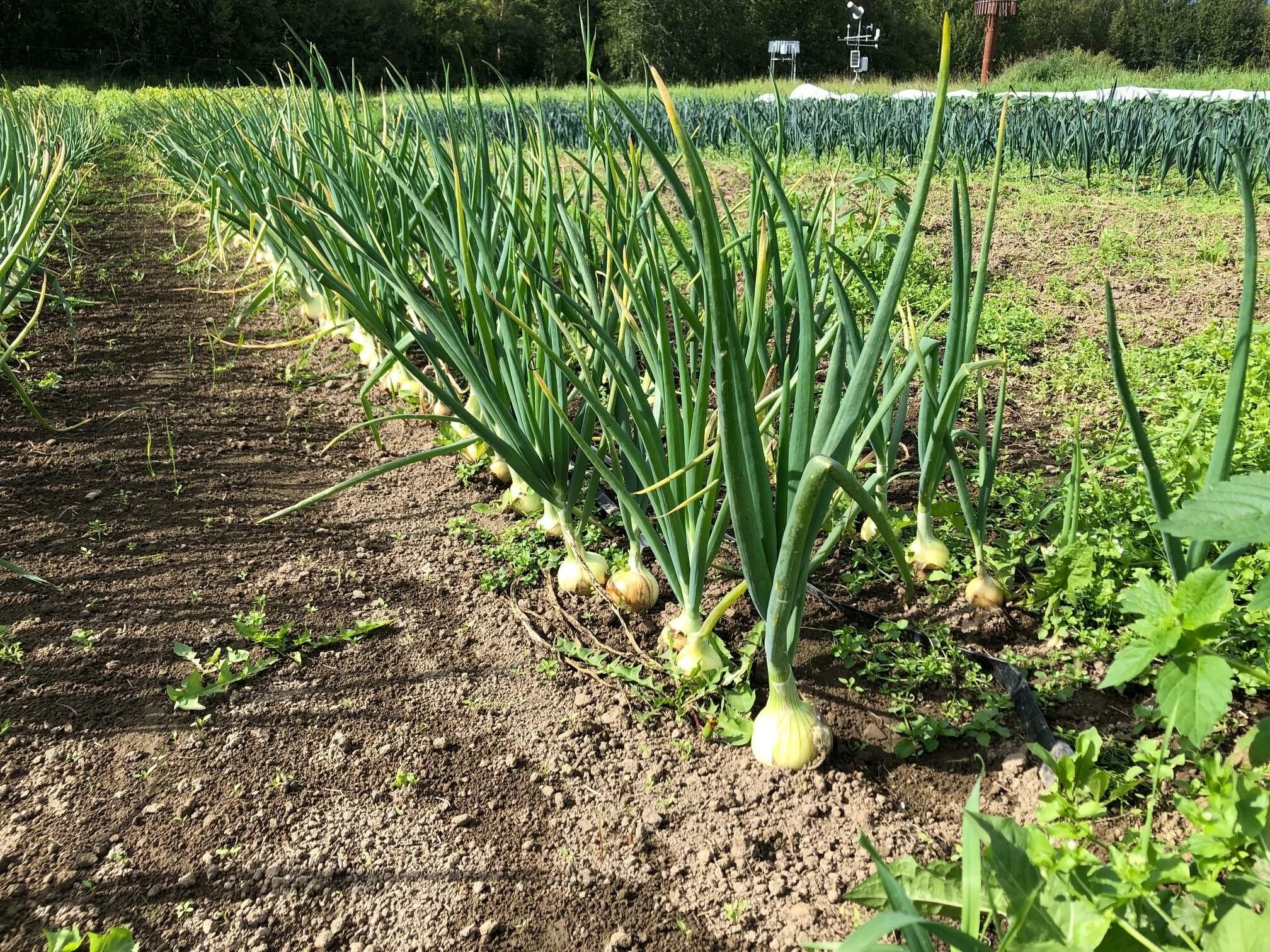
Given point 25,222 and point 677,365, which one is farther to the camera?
point 25,222

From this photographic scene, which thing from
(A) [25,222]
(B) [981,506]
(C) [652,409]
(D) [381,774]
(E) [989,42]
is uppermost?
(E) [989,42]

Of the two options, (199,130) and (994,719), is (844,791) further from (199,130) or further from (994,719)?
(199,130)

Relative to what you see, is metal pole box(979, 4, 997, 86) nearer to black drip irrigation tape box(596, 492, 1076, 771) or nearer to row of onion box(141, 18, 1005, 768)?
row of onion box(141, 18, 1005, 768)

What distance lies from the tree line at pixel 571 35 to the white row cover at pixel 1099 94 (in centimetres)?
340

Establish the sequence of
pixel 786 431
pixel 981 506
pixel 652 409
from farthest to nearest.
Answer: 1. pixel 652 409
2. pixel 981 506
3. pixel 786 431

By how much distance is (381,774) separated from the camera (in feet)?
4.02

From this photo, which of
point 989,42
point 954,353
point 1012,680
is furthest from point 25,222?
point 989,42

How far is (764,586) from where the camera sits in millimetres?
1111

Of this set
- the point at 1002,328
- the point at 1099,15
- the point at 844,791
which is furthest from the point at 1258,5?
the point at 844,791

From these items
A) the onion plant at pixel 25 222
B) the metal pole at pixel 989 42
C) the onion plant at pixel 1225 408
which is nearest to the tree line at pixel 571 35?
the metal pole at pixel 989 42

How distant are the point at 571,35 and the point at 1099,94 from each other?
67.3 feet

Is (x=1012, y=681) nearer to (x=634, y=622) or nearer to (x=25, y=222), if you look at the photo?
(x=634, y=622)

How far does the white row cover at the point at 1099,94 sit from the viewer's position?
791cm

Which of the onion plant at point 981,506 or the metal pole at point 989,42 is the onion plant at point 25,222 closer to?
the onion plant at point 981,506
